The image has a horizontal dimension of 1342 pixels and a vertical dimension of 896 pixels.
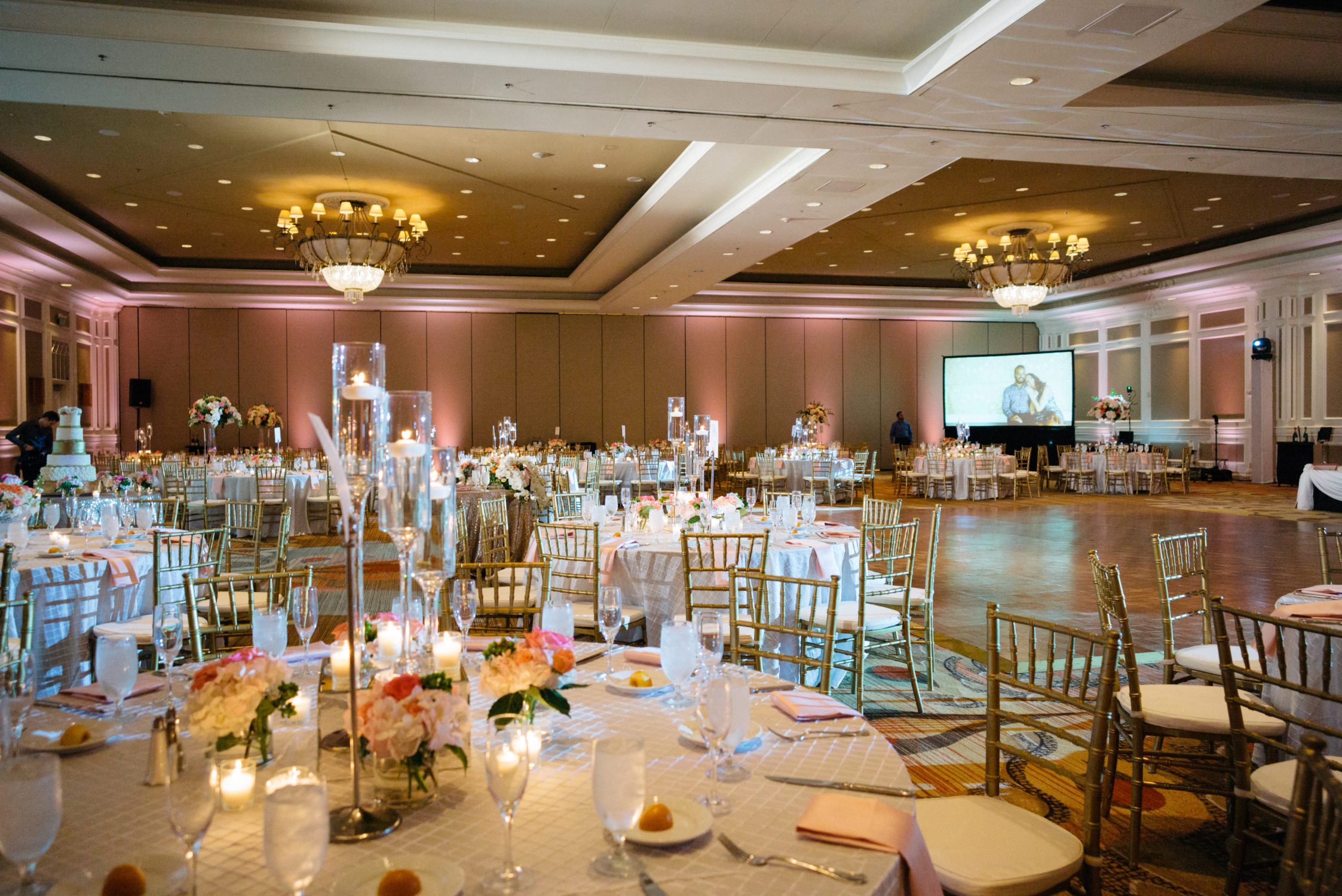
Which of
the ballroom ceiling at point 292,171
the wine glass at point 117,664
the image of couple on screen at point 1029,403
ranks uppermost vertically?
the ballroom ceiling at point 292,171

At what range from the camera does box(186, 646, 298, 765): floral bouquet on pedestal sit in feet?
4.52

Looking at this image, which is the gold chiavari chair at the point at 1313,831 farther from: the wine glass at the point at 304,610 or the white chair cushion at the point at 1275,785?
the wine glass at the point at 304,610

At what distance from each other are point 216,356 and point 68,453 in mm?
10299

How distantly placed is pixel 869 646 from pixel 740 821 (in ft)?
8.81

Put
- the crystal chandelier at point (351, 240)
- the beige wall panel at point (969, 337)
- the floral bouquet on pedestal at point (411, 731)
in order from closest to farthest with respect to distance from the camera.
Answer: the floral bouquet on pedestal at point (411, 731), the crystal chandelier at point (351, 240), the beige wall panel at point (969, 337)

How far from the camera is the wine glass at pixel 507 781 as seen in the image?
1.12 m

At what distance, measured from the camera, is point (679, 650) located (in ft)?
5.91

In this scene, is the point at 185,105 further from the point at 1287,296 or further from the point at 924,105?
the point at 1287,296

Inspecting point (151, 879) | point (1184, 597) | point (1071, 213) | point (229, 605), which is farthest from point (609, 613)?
point (1071, 213)

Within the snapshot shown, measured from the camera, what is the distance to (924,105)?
585 cm

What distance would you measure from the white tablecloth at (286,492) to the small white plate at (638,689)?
9242mm

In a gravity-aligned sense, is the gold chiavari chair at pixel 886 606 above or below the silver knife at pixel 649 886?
below

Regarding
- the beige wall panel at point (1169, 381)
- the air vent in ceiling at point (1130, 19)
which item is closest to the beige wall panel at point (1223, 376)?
the beige wall panel at point (1169, 381)

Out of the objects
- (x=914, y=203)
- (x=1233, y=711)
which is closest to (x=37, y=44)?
(x=1233, y=711)
